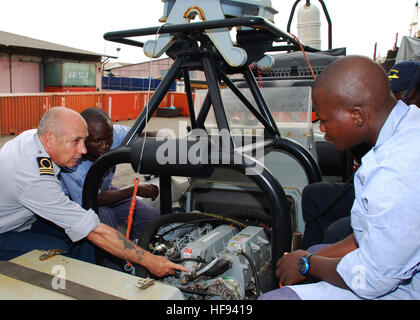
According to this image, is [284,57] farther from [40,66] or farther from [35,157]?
[40,66]

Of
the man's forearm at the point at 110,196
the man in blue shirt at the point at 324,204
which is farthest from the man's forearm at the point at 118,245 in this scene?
the man's forearm at the point at 110,196

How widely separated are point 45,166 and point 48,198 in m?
0.19

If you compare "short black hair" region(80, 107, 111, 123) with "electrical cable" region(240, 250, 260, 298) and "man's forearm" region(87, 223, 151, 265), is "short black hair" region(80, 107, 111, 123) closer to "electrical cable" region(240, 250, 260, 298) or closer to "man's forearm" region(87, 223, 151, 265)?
"man's forearm" region(87, 223, 151, 265)

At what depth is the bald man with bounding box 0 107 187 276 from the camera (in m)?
1.98

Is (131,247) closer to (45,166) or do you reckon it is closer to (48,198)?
(48,198)

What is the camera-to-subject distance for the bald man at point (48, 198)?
198cm

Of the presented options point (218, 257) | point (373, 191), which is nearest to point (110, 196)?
point (218, 257)

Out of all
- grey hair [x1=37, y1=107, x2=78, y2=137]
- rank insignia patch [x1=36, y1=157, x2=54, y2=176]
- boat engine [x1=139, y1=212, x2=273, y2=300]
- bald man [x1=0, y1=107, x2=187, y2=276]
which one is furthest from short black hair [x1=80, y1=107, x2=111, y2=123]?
boat engine [x1=139, y1=212, x2=273, y2=300]

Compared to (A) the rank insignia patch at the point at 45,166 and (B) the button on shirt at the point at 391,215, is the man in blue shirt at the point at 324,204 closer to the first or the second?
(B) the button on shirt at the point at 391,215

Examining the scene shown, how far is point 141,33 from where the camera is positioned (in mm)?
1916

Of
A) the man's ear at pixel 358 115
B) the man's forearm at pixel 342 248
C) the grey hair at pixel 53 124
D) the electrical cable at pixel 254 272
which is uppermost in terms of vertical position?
the man's ear at pixel 358 115

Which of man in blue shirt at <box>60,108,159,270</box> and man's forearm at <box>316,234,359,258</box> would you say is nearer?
man's forearm at <box>316,234,359,258</box>

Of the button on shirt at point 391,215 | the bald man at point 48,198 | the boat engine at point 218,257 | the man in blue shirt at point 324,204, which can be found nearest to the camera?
the button on shirt at point 391,215

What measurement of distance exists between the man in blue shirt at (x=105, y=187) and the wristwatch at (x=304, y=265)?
1.35m
